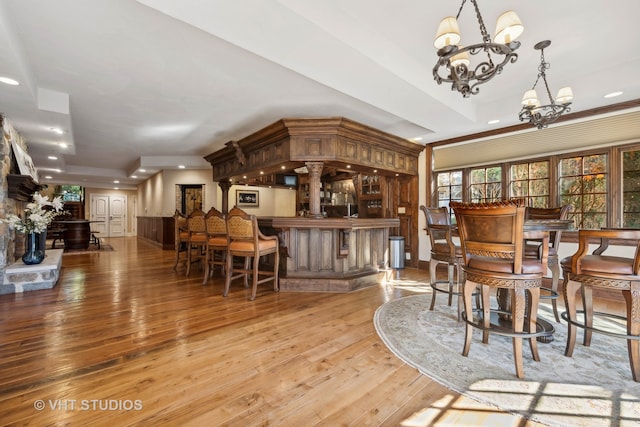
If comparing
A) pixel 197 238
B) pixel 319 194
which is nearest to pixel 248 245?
pixel 319 194

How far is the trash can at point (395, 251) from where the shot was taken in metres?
5.61

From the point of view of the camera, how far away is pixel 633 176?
367 cm

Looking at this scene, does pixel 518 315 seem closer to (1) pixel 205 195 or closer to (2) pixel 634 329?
(2) pixel 634 329

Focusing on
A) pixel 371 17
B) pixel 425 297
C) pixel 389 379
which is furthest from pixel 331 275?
pixel 371 17

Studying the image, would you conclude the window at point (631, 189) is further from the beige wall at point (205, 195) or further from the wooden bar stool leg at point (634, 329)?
the beige wall at point (205, 195)

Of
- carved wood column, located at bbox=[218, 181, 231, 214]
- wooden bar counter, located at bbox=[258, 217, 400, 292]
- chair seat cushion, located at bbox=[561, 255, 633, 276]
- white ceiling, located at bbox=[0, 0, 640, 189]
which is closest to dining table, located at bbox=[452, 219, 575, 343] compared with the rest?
chair seat cushion, located at bbox=[561, 255, 633, 276]

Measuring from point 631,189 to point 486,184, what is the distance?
178 centimetres

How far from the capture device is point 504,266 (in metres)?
1.92

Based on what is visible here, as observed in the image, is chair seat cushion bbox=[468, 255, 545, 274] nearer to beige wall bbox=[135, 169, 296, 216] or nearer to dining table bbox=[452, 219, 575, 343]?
dining table bbox=[452, 219, 575, 343]

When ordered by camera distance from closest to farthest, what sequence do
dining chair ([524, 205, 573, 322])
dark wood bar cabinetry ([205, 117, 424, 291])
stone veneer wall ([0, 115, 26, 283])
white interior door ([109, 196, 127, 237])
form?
dining chair ([524, 205, 573, 322])
stone veneer wall ([0, 115, 26, 283])
dark wood bar cabinetry ([205, 117, 424, 291])
white interior door ([109, 196, 127, 237])

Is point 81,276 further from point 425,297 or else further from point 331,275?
point 425,297

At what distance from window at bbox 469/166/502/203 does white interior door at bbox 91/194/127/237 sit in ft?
49.1

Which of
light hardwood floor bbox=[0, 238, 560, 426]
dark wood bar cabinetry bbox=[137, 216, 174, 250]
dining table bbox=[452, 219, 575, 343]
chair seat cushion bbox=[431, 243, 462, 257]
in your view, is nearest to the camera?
light hardwood floor bbox=[0, 238, 560, 426]

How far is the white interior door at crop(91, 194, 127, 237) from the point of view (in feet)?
43.0
